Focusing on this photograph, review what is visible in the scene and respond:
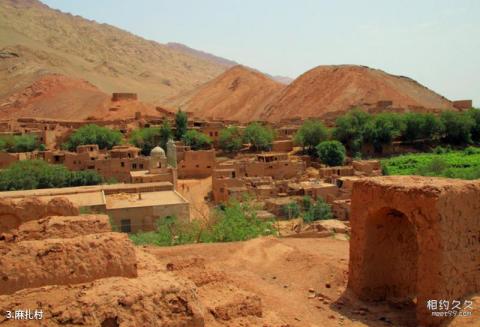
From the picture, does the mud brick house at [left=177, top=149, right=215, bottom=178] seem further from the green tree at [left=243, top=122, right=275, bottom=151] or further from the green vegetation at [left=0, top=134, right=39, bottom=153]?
the green vegetation at [left=0, top=134, right=39, bottom=153]

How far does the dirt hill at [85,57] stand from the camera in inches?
2730

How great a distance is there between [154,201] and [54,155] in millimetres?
14929

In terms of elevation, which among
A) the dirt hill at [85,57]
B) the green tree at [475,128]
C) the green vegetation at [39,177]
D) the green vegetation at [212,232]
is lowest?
the green vegetation at [212,232]

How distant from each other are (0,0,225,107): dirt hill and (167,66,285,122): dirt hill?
10.7 m

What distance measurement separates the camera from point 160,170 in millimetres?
26312

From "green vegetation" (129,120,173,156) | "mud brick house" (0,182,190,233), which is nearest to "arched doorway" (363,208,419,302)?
"mud brick house" (0,182,190,233)

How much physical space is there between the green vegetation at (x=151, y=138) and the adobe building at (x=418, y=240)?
30.0 metres

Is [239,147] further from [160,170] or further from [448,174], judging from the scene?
[448,174]

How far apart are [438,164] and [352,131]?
10.7 metres

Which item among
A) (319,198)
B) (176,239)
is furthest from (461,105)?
(176,239)

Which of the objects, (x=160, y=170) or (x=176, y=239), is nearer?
(x=176, y=239)

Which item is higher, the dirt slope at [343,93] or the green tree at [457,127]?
the dirt slope at [343,93]

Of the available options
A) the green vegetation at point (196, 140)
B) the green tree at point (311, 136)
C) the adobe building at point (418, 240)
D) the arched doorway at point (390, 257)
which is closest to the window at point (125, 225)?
the adobe building at point (418, 240)

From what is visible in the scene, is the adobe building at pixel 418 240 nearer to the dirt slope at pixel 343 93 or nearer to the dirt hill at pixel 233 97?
the dirt slope at pixel 343 93
